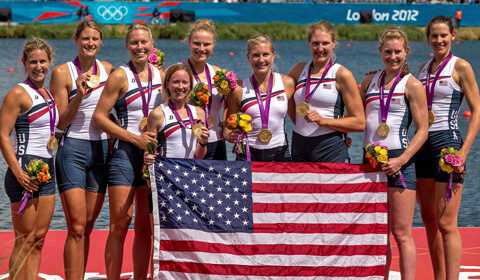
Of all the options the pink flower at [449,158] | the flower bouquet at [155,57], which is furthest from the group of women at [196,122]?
the flower bouquet at [155,57]

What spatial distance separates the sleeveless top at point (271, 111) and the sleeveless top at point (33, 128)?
5.11 feet

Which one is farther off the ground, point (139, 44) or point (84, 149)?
point (139, 44)

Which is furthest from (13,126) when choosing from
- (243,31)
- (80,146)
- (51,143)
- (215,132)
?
(243,31)

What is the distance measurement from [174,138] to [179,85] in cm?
41

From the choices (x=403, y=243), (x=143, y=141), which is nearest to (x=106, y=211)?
(x=143, y=141)

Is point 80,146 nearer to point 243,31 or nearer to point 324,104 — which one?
point 324,104

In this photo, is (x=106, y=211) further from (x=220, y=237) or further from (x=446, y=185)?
(x=446, y=185)

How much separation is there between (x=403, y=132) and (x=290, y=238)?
1.22 meters

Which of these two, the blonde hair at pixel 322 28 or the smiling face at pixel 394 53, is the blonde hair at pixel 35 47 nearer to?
the blonde hair at pixel 322 28

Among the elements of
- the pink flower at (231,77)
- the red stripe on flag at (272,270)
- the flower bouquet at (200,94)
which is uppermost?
the pink flower at (231,77)

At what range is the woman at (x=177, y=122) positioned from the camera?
208 inches

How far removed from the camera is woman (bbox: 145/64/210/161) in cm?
528

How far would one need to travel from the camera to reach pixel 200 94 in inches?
210

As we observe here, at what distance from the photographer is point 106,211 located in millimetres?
9922
